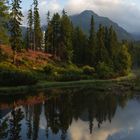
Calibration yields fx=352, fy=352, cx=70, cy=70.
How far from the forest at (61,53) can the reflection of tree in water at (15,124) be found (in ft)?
83.2

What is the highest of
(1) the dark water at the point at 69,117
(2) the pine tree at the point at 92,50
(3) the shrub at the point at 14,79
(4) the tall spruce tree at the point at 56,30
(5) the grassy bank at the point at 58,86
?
(4) the tall spruce tree at the point at 56,30

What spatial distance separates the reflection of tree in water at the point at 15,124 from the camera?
2601 centimetres

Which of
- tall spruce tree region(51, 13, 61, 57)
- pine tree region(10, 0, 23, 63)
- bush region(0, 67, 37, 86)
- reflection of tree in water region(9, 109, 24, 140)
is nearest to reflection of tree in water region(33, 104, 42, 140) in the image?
reflection of tree in water region(9, 109, 24, 140)

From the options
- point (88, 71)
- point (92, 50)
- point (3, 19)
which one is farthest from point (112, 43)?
point (3, 19)

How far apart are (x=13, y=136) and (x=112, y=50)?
8336 centimetres

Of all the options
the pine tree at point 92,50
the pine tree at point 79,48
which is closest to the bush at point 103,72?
the pine tree at point 92,50

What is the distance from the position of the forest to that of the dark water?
1620 cm

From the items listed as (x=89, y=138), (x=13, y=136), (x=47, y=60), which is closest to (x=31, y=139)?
(x=13, y=136)

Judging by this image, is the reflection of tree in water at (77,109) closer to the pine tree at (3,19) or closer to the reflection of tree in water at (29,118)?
Result: the reflection of tree in water at (29,118)

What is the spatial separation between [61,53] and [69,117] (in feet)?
206

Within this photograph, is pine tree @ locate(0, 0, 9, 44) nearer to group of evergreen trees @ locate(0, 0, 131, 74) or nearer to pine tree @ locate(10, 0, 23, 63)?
pine tree @ locate(10, 0, 23, 63)

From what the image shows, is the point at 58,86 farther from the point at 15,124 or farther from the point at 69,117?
the point at 15,124

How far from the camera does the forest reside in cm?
7556

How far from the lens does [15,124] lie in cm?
3064
